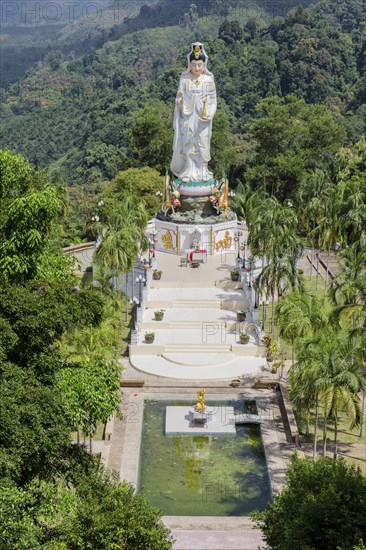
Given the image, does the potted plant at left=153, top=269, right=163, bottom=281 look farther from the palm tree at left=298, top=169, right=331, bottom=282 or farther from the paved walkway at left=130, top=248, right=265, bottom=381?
the palm tree at left=298, top=169, right=331, bottom=282

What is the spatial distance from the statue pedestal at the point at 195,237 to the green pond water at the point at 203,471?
66.0 feet

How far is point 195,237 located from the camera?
50281 mm

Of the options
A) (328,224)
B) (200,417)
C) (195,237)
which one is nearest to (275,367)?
(200,417)

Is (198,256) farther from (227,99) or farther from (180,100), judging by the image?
(227,99)

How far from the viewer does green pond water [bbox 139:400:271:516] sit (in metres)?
25.2

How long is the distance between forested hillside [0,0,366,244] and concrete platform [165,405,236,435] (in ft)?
133

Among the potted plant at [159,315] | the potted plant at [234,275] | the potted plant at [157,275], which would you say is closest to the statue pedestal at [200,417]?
the potted plant at [159,315]

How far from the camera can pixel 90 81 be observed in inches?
5753

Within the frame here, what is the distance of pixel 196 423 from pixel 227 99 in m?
74.8

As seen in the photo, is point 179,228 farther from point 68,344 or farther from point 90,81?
point 90,81

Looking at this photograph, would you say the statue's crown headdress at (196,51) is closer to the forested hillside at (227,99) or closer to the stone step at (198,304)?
the stone step at (198,304)

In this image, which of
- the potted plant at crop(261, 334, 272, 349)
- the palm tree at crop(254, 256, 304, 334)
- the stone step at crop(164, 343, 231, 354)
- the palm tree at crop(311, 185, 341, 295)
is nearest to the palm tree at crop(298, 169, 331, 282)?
the palm tree at crop(311, 185, 341, 295)

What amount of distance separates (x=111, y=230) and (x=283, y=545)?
87.3 feet

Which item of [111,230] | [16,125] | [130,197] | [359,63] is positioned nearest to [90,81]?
[16,125]
